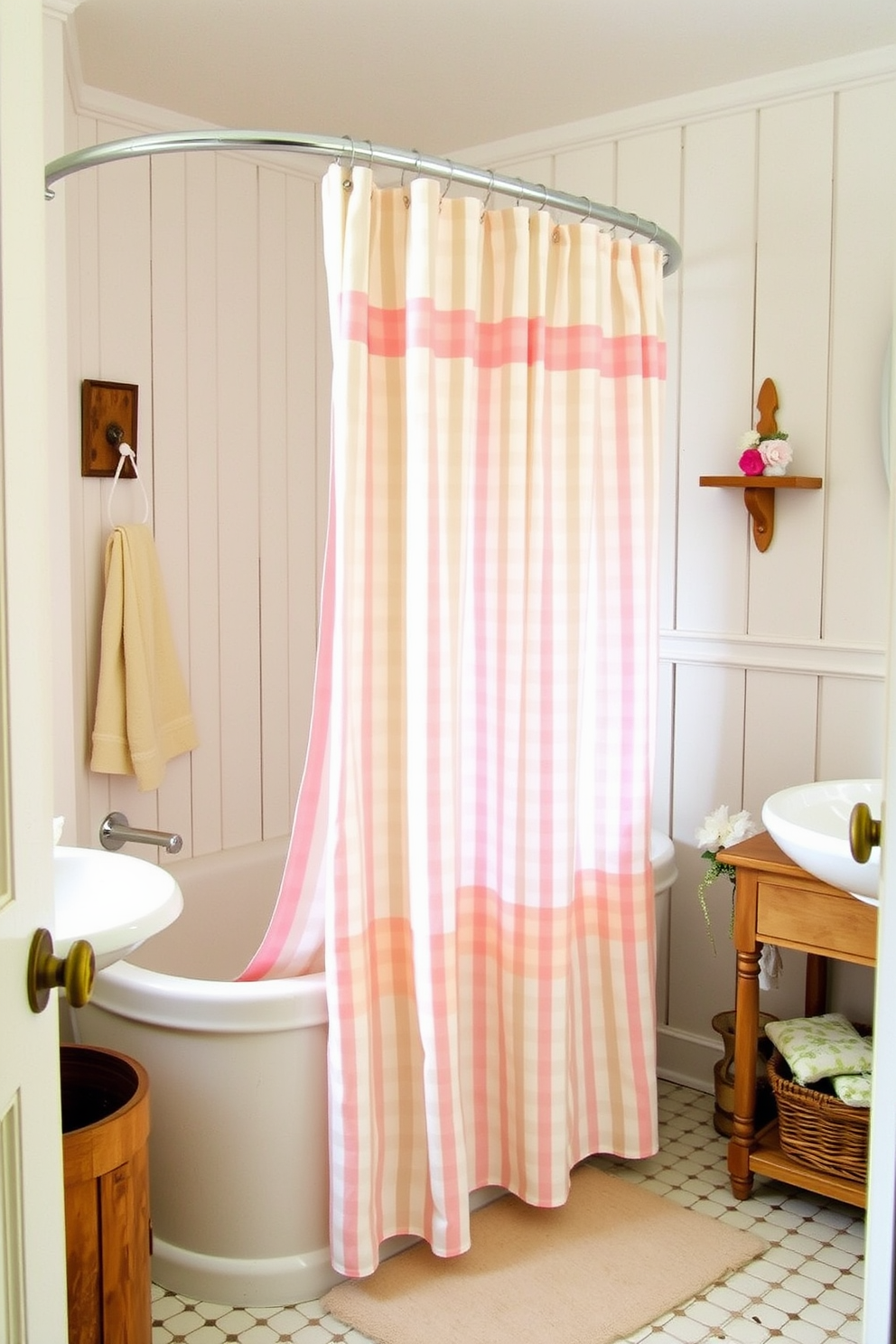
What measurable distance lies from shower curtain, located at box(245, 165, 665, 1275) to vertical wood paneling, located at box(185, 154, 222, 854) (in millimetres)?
1097

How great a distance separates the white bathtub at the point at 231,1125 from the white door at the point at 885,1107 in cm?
113

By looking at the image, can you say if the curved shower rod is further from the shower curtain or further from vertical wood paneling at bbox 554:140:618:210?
vertical wood paneling at bbox 554:140:618:210

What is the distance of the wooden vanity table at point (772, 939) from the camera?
2.33 m

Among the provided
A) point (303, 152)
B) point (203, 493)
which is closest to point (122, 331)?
point (203, 493)

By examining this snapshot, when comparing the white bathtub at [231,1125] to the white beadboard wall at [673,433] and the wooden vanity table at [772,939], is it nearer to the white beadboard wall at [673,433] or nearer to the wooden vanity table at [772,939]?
the white beadboard wall at [673,433]

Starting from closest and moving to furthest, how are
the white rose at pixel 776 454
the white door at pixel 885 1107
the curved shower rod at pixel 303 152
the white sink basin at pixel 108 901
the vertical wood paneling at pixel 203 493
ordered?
the white door at pixel 885 1107 < the white sink basin at pixel 108 901 < the curved shower rod at pixel 303 152 < the white rose at pixel 776 454 < the vertical wood paneling at pixel 203 493

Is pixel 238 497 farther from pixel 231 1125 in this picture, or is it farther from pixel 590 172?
pixel 231 1125

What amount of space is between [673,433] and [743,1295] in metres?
A: 1.88

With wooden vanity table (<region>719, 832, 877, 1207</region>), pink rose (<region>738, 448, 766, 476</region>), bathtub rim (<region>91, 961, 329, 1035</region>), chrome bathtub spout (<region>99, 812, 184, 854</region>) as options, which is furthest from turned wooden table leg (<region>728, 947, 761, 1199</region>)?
chrome bathtub spout (<region>99, 812, 184, 854</region>)

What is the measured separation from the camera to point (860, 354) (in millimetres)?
2684

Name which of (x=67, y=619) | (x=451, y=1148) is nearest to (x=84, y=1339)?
(x=451, y=1148)

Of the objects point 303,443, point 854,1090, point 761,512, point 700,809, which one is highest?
point 303,443

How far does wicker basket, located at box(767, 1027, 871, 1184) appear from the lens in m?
2.36

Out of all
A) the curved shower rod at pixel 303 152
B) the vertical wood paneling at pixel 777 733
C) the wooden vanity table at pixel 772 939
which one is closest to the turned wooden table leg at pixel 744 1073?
the wooden vanity table at pixel 772 939
